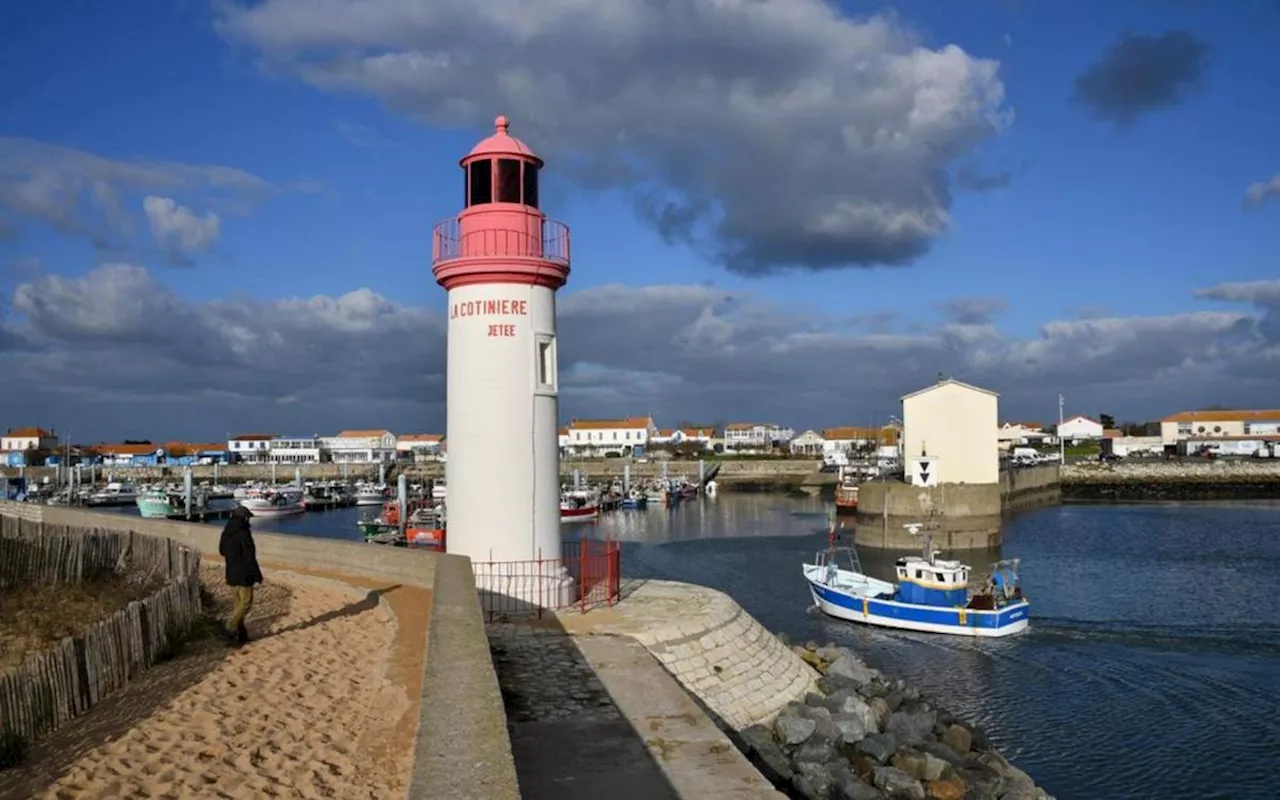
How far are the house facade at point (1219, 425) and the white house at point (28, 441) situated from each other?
14781 centimetres

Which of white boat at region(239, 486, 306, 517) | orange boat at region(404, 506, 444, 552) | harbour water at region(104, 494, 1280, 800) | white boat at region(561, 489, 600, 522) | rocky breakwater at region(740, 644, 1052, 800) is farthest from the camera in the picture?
white boat at region(239, 486, 306, 517)

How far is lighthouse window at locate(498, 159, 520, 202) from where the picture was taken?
1364 centimetres

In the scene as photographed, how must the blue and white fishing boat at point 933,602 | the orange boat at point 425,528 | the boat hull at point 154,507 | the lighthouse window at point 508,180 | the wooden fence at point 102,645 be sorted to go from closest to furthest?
the wooden fence at point 102,645 → the lighthouse window at point 508,180 → the blue and white fishing boat at point 933,602 → the orange boat at point 425,528 → the boat hull at point 154,507

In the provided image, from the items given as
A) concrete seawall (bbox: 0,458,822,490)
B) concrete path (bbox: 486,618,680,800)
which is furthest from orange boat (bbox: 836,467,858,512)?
concrete path (bbox: 486,618,680,800)

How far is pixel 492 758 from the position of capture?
5.34 m

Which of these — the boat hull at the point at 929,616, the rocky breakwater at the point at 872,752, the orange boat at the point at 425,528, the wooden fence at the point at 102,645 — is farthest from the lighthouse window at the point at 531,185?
the orange boat at the point at 425,528

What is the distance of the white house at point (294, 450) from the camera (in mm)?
127394

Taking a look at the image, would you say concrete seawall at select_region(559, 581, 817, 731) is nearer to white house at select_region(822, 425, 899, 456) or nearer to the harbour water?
the harbour water

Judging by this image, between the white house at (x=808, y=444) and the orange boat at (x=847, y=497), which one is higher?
the white house at (x=808, y=444)

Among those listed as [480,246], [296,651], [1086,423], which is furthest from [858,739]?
[1086,423]

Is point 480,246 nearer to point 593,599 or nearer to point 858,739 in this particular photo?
point 593,599

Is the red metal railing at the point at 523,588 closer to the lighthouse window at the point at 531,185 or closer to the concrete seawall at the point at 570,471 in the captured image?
the lighthouse window at the point at 531,185

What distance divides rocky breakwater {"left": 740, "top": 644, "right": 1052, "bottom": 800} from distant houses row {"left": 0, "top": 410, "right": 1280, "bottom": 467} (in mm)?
102106

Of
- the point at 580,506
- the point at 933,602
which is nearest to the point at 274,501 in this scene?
the point at 580,506
